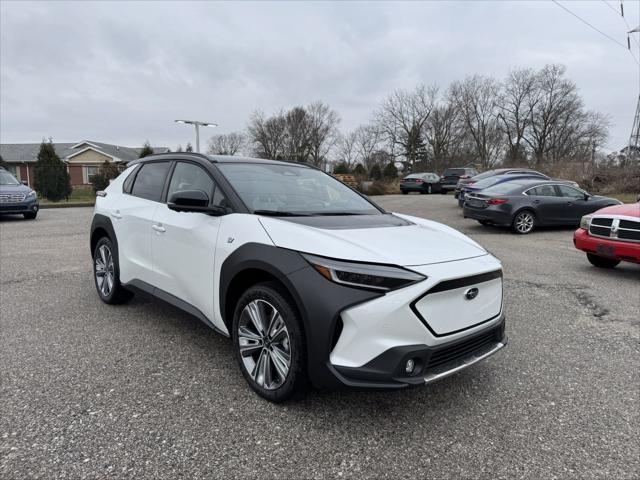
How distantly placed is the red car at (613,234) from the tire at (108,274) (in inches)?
266

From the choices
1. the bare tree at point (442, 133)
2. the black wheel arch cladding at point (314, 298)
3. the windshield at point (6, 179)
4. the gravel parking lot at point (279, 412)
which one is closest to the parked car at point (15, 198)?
the windshield at point (6, 179)

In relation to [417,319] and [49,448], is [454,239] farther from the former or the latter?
[49,448]

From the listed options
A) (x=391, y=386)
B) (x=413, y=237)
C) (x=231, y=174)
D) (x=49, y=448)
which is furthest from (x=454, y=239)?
(x=49, y=448)

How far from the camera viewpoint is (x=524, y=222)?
1145cm

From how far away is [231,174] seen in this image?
11.3 ft

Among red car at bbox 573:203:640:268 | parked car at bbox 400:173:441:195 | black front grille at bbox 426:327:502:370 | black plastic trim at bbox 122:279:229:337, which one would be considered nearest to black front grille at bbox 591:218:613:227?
red car at bbox 573:203:640:268

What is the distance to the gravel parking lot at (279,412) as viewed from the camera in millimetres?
2266

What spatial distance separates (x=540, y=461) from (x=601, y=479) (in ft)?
0.92

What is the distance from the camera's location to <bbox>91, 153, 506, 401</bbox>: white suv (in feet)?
7.70

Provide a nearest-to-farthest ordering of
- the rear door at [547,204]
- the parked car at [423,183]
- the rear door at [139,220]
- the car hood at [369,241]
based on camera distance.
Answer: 1. the car hood at [369,241]
2. the rear door at [139,220]
3. the rear door at [547,204]
4. the parked car at [423,183]

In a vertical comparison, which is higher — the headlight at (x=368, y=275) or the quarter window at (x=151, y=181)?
the quarter window at (x=151, y=181)

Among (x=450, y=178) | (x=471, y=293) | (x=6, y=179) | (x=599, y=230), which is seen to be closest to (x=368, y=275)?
(x=471, y=293)

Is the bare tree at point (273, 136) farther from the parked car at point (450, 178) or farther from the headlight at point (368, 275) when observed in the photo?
the headlight at point (368, 275)

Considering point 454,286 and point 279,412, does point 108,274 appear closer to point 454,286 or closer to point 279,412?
point 279,412
